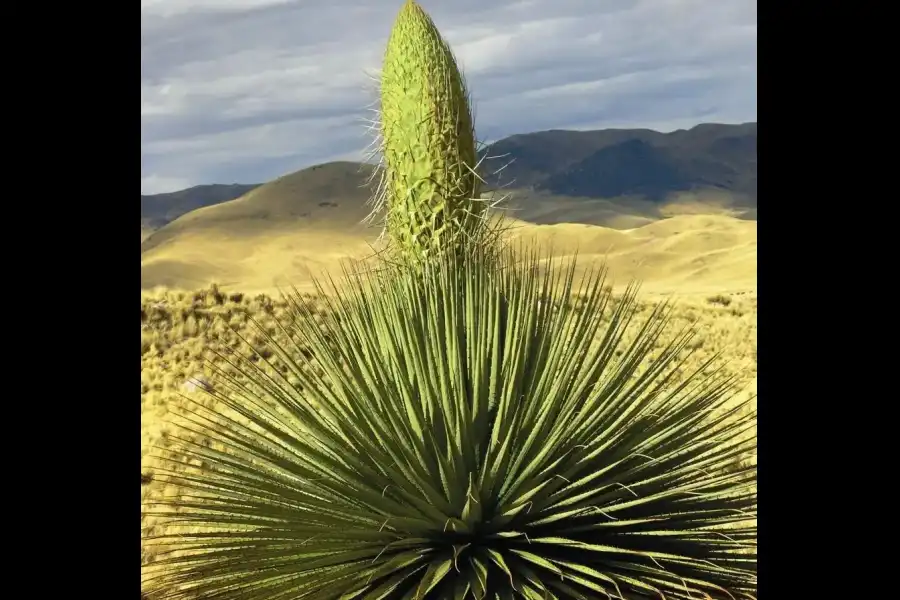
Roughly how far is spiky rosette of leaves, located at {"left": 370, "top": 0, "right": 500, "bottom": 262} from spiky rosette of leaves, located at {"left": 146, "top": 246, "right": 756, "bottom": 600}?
200 millimetres

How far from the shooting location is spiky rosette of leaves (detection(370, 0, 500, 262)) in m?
3.65

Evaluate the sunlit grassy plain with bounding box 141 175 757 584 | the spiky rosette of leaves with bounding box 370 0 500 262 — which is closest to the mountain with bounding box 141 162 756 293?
the sunlit grassy plain with bounding box 141 175 757 584

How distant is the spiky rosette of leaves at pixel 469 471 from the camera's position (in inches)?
120

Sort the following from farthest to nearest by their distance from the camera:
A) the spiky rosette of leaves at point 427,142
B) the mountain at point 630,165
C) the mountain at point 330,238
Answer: the mountain at point 630,165
the mountain at point 330,238
the spiky rosette of leaves at point 427,142

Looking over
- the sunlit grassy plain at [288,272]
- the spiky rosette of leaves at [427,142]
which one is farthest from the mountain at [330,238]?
the spiky rosette of leaves at [427,142]

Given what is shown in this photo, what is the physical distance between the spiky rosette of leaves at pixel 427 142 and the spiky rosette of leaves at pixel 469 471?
0.66 ft

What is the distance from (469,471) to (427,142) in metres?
1.45

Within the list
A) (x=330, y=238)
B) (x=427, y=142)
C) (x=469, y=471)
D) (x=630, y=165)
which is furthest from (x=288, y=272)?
(x=630, y=165)

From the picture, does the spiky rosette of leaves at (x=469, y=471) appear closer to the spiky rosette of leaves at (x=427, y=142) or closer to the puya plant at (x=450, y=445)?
the puya plant at (x=450, y=445)
